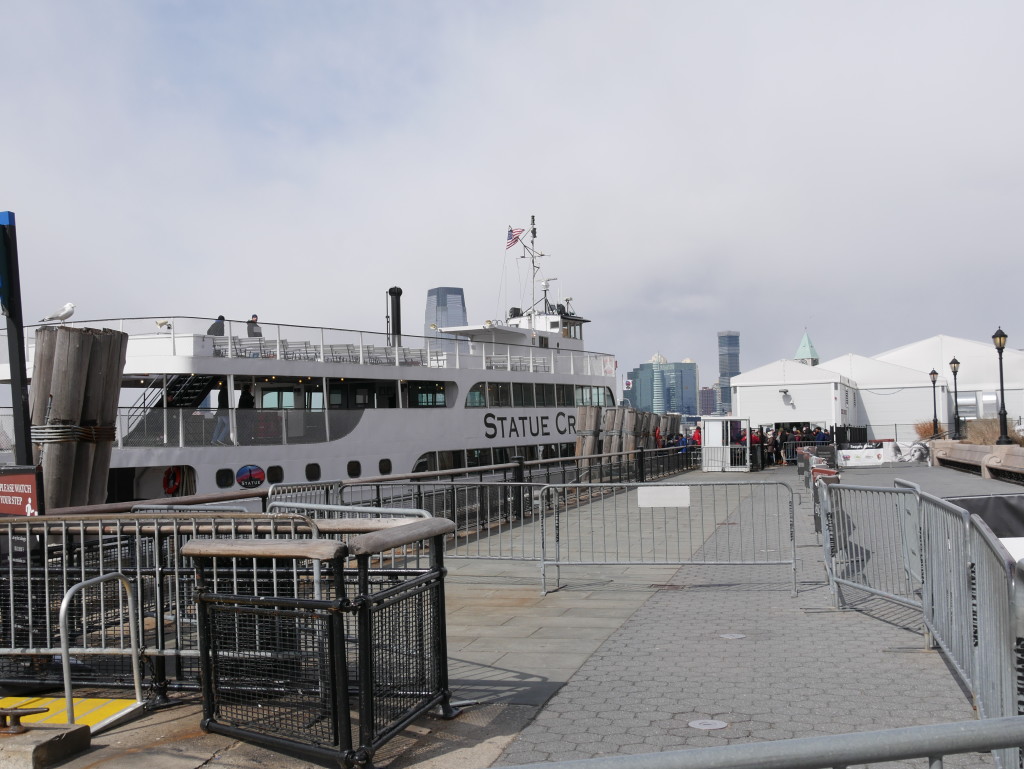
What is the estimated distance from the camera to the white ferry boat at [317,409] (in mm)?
19938

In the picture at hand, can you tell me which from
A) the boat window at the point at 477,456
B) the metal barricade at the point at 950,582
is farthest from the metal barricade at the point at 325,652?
the boat window at the point at 477,456

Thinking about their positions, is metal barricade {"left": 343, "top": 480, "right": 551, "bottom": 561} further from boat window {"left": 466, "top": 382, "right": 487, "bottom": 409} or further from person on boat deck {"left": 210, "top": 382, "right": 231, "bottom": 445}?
boat window {"left": 466, "top": 382, "right": 487, "bottom": 409}

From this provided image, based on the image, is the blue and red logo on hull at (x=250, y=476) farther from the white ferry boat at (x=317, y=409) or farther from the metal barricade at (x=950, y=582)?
the metal barricade at (x=950, y=582)

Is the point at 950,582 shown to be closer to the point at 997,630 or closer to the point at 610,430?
the point at 997,630

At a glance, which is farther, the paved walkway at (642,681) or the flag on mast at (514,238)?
the flag on mast at (514,238)

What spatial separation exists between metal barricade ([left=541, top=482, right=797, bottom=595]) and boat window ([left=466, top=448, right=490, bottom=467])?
10203 millimetres

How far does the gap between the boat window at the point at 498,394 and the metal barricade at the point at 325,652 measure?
2435cm

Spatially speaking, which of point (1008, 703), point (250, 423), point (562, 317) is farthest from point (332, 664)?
point (562, 317)

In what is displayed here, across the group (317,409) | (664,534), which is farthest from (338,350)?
(664,534)

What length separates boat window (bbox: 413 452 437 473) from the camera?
25938 millimetres

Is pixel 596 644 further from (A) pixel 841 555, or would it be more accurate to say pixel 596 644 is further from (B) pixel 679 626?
(A) pixel 841 555

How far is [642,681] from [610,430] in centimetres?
2468

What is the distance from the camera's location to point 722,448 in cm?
3341

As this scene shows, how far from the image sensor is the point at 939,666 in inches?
245
